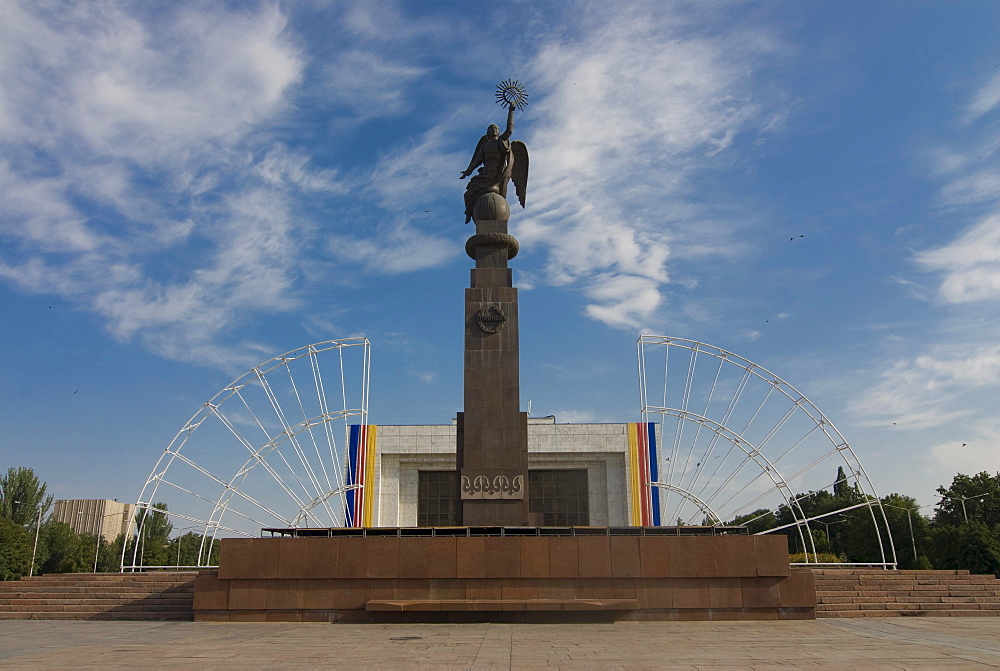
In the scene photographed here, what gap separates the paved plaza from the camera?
1103 cm

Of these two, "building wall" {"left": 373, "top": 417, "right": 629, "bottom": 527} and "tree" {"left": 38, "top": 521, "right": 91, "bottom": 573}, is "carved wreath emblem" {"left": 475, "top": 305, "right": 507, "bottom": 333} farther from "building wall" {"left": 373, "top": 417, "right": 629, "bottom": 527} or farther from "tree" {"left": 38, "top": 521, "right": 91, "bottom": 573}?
"tree" {"left": 38, "top": 521, "right": 91, "bottom": 573}

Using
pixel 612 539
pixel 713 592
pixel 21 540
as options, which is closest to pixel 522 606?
pixel 612 539

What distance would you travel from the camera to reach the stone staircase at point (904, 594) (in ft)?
65.1

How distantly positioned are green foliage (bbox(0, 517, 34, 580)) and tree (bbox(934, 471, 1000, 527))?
60307 millimetres

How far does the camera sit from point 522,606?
57.3 ft

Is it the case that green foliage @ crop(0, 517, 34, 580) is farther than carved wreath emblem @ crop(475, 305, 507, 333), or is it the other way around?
green foliage @ crop(0, 517, 34, 580)

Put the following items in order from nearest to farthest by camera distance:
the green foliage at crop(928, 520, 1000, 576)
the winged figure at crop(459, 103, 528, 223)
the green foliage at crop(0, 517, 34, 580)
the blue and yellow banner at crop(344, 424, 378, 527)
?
the winged figure at crop(459, 103, 528, 223)
the green foliage at crop(928, 520, 1000, 576)
the blue and yellow banner at crop(344, 424, 378, 527)
the green foliage at crop(0, 517, 34, 580)

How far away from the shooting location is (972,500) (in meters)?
51.0

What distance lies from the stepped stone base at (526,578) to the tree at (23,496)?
1899 inches

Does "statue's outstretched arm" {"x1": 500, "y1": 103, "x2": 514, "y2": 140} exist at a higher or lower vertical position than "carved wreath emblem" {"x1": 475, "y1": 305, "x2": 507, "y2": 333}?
higher

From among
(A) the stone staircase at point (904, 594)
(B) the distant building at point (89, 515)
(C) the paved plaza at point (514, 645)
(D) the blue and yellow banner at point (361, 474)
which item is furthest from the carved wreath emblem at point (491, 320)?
(B) the distant building at point (89, 515)

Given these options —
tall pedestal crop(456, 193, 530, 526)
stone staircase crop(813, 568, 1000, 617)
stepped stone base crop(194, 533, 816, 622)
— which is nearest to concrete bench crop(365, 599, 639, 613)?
stepped stone base crop(194, 533, 816, 622)

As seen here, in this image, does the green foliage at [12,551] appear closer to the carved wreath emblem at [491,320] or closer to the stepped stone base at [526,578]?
the stepped stone base at [526,578]

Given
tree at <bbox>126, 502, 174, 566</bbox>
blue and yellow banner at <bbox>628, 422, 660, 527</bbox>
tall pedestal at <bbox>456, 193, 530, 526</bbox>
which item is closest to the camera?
tall pedestal at <bbox>456, 193, 530, 526</bbox>
